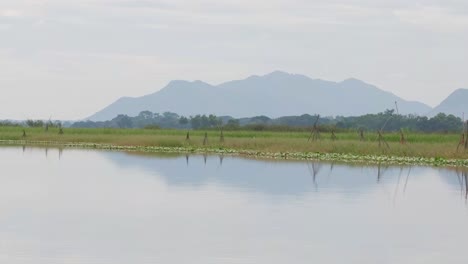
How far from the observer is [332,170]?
28391mm

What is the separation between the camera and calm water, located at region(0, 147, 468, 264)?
12.2 meters

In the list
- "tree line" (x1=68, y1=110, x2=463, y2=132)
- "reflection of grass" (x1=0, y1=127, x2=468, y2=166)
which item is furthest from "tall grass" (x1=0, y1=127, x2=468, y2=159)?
"tree line" (x1=68, y1=110, x2=463, y2=132)

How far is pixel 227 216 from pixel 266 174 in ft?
33.8

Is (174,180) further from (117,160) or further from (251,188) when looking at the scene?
(117,160)

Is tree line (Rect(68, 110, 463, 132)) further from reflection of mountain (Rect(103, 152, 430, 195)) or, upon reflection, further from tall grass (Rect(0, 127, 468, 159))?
reflection of mountain (Rect(103, 152, 430, 195))

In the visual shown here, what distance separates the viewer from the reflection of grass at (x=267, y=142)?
1417 inches

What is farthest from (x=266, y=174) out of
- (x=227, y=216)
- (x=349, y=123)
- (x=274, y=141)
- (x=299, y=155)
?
(x=349, y=123)

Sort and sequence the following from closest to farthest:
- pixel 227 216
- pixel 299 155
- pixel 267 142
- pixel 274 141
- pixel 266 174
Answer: pixel 227 216 → pixel 266 174 → pixel 299 155 → pixel 267 142 → pixel 274 141

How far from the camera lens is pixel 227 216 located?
15.7m

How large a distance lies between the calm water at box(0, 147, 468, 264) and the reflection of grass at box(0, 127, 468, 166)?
887 cm

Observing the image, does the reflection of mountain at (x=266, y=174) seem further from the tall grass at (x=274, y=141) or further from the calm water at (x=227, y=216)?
the tall grass at (x=274, y=141)

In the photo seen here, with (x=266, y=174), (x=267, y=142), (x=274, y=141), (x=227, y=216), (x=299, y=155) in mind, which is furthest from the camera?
(x=274, y=141)

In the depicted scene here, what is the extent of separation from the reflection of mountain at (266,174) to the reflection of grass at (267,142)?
457cm

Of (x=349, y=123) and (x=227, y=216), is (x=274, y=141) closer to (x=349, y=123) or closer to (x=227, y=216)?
(x=227, y=216)
